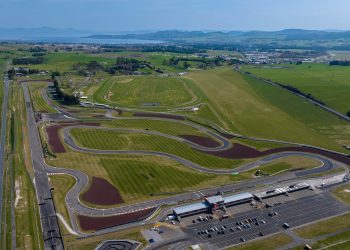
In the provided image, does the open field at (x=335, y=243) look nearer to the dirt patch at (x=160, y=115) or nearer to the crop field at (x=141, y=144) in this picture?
the crop field at (x=141, y=144)

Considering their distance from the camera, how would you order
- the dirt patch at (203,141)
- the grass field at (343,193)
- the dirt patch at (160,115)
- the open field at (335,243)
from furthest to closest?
the dirt patch at (160,115), the dirt patch at (203,141), the grass field at (343,193), the open field at (335,243)

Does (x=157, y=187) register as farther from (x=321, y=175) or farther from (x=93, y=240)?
(x=321, y=175)

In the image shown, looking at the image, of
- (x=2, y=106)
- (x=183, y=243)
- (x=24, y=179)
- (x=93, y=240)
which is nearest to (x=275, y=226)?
(x=183, y=243)

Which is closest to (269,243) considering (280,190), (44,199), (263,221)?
(263,221)

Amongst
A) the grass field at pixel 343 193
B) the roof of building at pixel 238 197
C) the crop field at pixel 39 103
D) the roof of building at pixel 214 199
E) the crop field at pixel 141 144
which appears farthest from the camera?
the crop field at pixel 39 103

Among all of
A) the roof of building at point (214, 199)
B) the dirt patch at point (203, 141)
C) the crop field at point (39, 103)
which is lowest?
the roof of building at point (214, 199)

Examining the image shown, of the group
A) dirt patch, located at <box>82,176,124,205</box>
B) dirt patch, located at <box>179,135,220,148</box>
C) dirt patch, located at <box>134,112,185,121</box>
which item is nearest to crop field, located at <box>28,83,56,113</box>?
dirt patch, located at <box>134,112,185,121</box>

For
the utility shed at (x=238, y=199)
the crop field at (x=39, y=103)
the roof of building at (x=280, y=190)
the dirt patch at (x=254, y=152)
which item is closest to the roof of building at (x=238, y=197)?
the utility shed at (x=238, y=199)

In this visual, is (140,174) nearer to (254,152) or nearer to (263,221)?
(263,221)

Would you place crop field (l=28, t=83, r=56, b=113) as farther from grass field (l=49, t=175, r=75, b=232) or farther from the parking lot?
the parking lot
